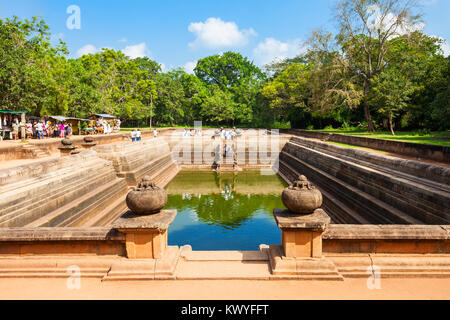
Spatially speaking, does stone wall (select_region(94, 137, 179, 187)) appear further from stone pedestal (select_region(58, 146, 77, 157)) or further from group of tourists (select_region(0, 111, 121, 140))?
group of tourists (select_region(0, 111, 121, 140))

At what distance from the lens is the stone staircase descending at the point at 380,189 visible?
6.41 meters

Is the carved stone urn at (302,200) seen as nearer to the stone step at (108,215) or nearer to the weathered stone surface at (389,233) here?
the weathered stone surface at (389,233)

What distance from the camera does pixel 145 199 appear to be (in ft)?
12.0

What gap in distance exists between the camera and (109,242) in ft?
12.5

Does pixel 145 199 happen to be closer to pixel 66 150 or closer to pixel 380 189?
pixel 380 189

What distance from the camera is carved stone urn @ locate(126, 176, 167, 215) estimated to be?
365 cm

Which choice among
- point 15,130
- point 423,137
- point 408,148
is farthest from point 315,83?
point 15,130

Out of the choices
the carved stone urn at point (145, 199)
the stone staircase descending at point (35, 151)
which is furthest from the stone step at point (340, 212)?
the stone staircase descending at point (35, 151)

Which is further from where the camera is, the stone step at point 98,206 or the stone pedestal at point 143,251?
the stone step at point 98,206

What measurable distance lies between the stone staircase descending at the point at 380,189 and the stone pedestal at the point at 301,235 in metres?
3.98

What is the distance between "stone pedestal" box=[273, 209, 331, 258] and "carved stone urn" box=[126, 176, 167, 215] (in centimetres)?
172

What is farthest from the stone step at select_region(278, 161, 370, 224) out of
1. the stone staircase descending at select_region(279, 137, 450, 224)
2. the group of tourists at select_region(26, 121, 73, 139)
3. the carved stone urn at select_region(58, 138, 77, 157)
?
the group of tourists at select_region(26, 121, 73, 139)

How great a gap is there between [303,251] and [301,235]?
0.78ft
